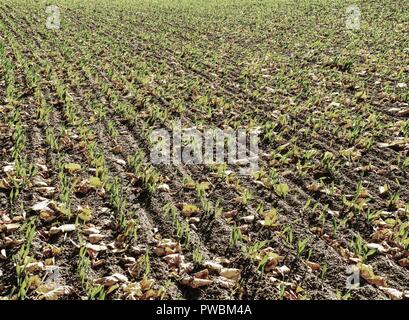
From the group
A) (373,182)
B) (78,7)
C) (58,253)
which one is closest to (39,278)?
(58,253)

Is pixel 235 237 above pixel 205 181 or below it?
below

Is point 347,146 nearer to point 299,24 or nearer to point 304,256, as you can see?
point 304,256

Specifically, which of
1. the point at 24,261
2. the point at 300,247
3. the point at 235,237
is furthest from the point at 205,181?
the point at 24,261

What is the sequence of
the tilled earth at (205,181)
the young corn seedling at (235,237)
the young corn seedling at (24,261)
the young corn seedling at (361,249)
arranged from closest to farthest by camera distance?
the young corn seedling at (24,261) → the tilled earth at (205,181) → the young corn seedling at (361,249) → the young corn seedling at (235,237)

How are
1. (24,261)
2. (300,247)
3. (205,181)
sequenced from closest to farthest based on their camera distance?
(24,261)
(300,247)
(205,181)

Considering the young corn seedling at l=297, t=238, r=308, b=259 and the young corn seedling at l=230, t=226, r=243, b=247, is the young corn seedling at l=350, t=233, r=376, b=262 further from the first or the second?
the young corn seedling at l=230, t=226, r=243, b=247

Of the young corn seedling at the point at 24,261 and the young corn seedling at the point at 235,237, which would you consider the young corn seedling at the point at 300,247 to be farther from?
the young corn seedling at the point at 24,261

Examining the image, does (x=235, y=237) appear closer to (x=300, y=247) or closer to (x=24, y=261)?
(x=300, y=247)

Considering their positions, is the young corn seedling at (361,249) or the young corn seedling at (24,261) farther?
the young corn seedling at (361,249)

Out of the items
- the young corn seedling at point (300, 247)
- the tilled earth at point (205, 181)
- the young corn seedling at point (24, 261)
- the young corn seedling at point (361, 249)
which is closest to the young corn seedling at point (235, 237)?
the tilled earth at point (205, 181)

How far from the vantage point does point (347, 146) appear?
5078 millimetres

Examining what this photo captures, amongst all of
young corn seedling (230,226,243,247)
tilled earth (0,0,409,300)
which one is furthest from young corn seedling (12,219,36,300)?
young corn seedling (230,226,243,247)
